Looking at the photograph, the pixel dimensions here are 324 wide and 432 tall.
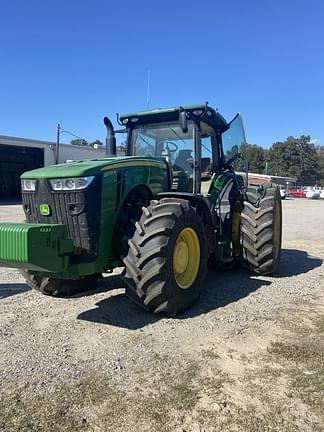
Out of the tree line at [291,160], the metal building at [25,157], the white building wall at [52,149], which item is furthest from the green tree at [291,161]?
the metal building at [25,157]

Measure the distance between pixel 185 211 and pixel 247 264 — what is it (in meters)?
2.40

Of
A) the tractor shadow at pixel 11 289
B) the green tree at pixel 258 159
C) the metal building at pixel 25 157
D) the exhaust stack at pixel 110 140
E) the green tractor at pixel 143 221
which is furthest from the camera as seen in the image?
the green tree at pixel 258 159

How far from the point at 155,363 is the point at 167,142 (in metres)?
3.62

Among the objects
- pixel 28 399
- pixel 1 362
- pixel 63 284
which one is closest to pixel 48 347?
pixel 1 362

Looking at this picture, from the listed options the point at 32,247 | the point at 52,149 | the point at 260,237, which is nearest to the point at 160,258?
the point at 32,247

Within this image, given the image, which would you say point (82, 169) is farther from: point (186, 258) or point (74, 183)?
point (186, 258)

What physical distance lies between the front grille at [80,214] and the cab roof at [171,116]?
2.10 metres

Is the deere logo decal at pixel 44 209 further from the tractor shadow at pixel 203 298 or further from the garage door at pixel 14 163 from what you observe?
the garage door at pixel 14 163

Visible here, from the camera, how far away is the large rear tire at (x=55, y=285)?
5.55 m

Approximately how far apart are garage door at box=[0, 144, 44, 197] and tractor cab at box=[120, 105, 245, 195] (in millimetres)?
27473

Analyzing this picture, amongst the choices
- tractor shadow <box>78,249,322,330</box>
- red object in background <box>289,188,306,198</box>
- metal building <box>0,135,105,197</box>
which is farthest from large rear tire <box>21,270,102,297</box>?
red object in background <box>289,188,306,198</box>

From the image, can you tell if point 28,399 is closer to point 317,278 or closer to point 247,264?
point 247,264

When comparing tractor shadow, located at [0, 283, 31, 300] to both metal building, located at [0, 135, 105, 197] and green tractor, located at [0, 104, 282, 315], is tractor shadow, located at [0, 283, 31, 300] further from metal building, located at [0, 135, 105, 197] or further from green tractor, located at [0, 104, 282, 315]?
metal building, located at [0, 135, 105, 197]

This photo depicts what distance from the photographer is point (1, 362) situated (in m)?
3.91
